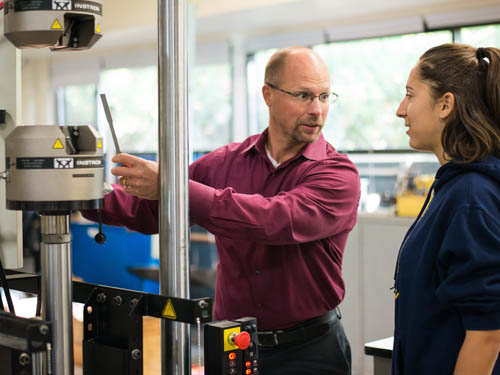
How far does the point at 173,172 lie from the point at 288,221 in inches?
21.0

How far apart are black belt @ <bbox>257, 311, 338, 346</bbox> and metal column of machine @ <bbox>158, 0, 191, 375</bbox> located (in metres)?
0.72

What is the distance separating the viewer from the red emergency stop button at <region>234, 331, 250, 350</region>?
43.2 inches

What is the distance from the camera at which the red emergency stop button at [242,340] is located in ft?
3.60

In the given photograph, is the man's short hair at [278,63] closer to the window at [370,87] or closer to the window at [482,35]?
the window at [482,35]

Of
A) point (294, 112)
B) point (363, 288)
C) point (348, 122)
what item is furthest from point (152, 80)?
point (294, 112)

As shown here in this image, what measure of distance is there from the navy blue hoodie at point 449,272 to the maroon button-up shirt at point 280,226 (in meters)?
0.30

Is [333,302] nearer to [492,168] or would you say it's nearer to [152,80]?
[492,168]

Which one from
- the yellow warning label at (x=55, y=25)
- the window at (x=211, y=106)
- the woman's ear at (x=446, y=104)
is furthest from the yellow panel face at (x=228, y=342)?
the window at (x=211, y=106)

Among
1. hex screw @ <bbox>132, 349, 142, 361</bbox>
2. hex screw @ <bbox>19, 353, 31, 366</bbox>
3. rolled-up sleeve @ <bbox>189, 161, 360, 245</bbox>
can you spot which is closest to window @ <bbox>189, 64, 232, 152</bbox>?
rolled-up sleeve @ <bbox>189, 161, 360, 245</bbox>

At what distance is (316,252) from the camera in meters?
1.83

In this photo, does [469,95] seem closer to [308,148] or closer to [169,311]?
[308,148]

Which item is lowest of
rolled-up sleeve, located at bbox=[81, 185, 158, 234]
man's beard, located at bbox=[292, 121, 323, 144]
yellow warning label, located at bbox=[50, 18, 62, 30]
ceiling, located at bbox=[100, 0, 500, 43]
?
rolled-up sleeve, located at bbox=[81, 185, 158, 234]

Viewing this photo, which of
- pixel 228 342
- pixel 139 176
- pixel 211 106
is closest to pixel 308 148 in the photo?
pixel 139 176

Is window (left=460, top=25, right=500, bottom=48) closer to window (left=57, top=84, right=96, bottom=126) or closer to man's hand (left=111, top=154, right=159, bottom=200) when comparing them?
man's hand (left=111, top=154, right=159, bottom=200)
